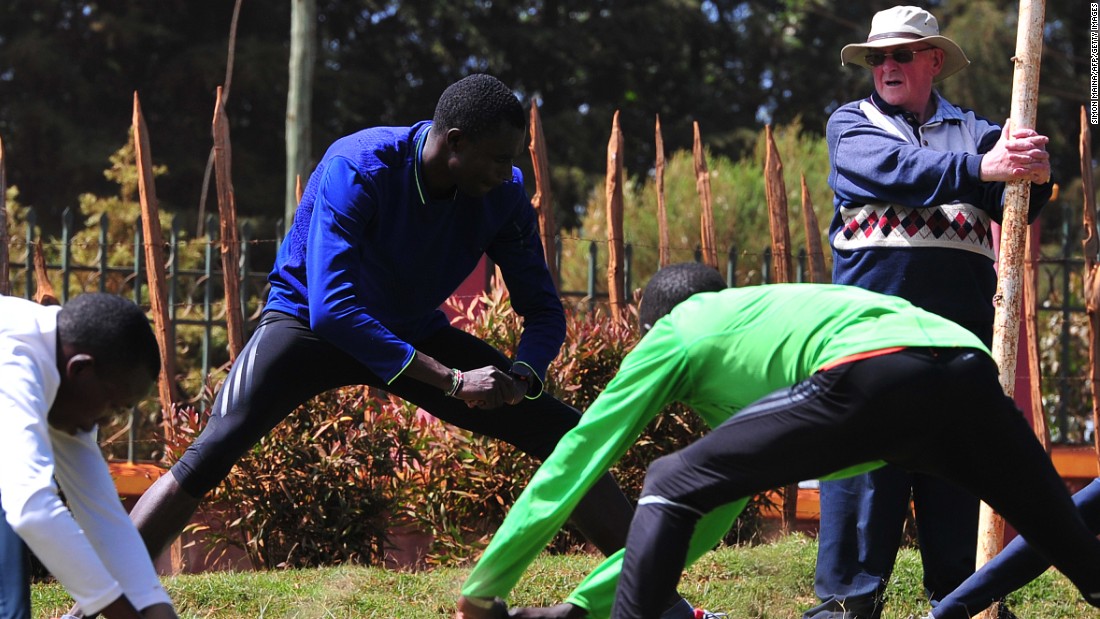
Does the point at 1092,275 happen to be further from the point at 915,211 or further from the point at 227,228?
the point at 227,228

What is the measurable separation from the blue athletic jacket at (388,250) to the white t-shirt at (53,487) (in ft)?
3.29

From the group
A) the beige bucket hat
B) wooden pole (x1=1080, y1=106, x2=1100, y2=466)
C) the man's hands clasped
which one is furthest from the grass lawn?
the beige bucket hat

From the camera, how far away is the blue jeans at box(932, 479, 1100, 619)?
13.4 feet

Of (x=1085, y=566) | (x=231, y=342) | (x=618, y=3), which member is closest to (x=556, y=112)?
(x=618, y=3)

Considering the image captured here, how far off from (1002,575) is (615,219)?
324cm

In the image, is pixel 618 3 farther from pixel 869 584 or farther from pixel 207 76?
pixel 869 584

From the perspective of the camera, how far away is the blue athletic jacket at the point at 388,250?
4008 millimetres

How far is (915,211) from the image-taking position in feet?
14.4

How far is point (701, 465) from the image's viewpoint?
10.6 ft

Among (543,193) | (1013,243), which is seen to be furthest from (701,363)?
(543,193)

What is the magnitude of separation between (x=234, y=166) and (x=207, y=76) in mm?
1195

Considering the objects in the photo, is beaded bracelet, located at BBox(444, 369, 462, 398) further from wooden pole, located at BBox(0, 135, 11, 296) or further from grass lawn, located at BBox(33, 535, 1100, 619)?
wooden pole, located at BBox(0, 135, 11, 296)

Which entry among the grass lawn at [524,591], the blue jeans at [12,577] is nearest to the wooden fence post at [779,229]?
the grass lawn at [524,591]

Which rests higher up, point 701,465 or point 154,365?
point 154,365
